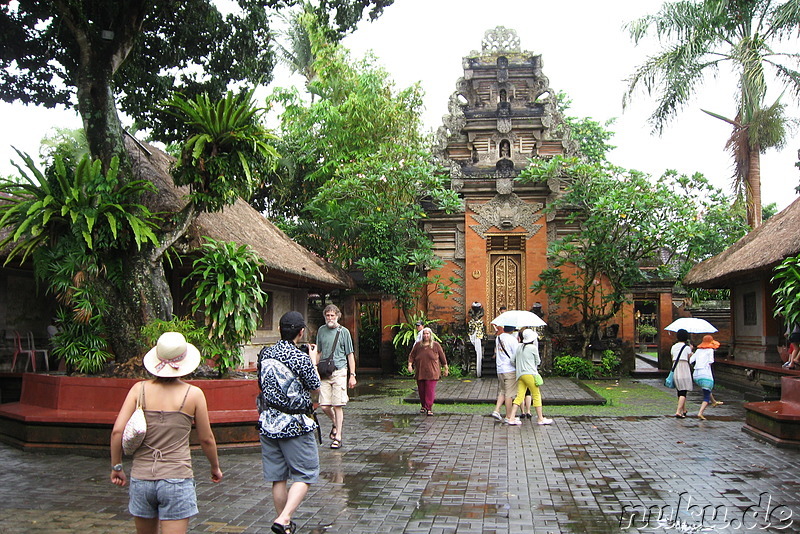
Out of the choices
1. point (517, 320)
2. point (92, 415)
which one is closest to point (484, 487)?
point (92, 415)

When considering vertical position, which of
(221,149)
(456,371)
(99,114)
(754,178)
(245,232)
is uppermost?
(754,178)

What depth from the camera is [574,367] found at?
18984 mm

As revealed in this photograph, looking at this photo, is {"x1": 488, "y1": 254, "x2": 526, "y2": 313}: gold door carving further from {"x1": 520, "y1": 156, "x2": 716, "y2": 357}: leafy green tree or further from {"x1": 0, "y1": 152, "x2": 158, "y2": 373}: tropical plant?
{"x1": 0, "y1": 152, "x2": 158, "y2": 373}: tropical plant

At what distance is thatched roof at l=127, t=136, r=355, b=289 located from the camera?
37.1ft

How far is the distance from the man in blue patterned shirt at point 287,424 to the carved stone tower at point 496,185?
1582cm

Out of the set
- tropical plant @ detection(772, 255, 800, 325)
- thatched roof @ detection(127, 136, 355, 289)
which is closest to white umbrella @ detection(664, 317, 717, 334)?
tropical plant @ detection(772, 255, 800, 325)

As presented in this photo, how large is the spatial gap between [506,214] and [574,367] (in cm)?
499

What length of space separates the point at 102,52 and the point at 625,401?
37.0 ft

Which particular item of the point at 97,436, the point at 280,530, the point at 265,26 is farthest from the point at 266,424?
the point at 265,26

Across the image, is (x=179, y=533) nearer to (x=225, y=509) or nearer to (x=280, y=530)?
(x=280, y=530)

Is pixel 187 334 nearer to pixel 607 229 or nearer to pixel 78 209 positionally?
pixel 78 209

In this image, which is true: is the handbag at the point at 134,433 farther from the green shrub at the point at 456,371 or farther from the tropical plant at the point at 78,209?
the green shrub at the point at 456,371

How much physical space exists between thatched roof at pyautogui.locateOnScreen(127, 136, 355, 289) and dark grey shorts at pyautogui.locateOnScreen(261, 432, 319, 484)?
20.0ft

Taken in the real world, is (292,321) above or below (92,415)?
above
